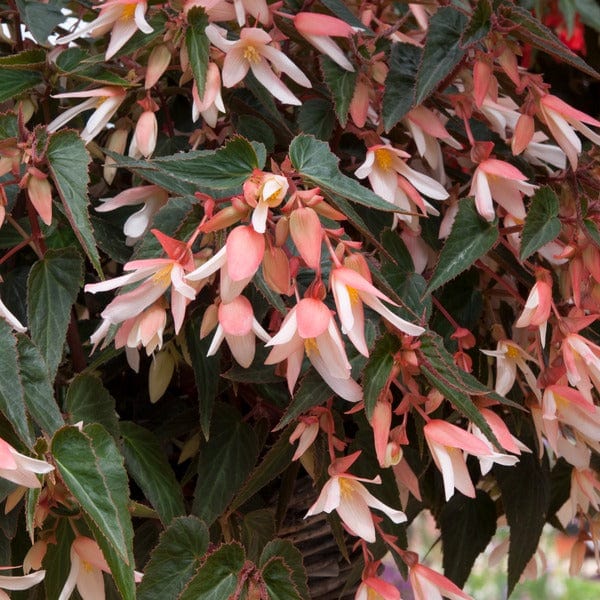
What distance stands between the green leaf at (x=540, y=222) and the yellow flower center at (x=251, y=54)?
166 millimetres

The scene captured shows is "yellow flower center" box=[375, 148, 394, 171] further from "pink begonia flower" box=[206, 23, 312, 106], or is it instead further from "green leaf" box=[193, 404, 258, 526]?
"green leaf" box=[193, 404, 258, 526]

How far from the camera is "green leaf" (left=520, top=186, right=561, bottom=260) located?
0.50 m

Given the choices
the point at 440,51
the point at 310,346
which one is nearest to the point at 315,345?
the point at 310,346

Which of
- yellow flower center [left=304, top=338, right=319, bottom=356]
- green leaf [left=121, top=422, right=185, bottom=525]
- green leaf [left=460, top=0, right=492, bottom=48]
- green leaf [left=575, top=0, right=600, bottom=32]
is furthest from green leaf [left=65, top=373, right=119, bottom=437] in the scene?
green leaf [left=575, top=0, right=600, bottom=32]

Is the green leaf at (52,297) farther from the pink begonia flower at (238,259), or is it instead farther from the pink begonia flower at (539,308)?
the pink begonia flower at (539,308)

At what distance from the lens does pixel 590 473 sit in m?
0.63

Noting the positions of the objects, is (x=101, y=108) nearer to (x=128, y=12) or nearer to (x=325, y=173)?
(x=128, y=12)

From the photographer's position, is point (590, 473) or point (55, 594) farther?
point (590, 473)

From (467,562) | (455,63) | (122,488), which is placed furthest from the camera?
(467,562)

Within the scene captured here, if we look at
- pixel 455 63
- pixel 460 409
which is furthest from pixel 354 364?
pixel 455 63

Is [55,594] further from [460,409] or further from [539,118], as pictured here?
[539,118]

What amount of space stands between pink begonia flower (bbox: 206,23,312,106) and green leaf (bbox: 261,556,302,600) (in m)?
0.24

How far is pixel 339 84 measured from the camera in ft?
1.76

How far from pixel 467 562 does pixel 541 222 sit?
28cm
